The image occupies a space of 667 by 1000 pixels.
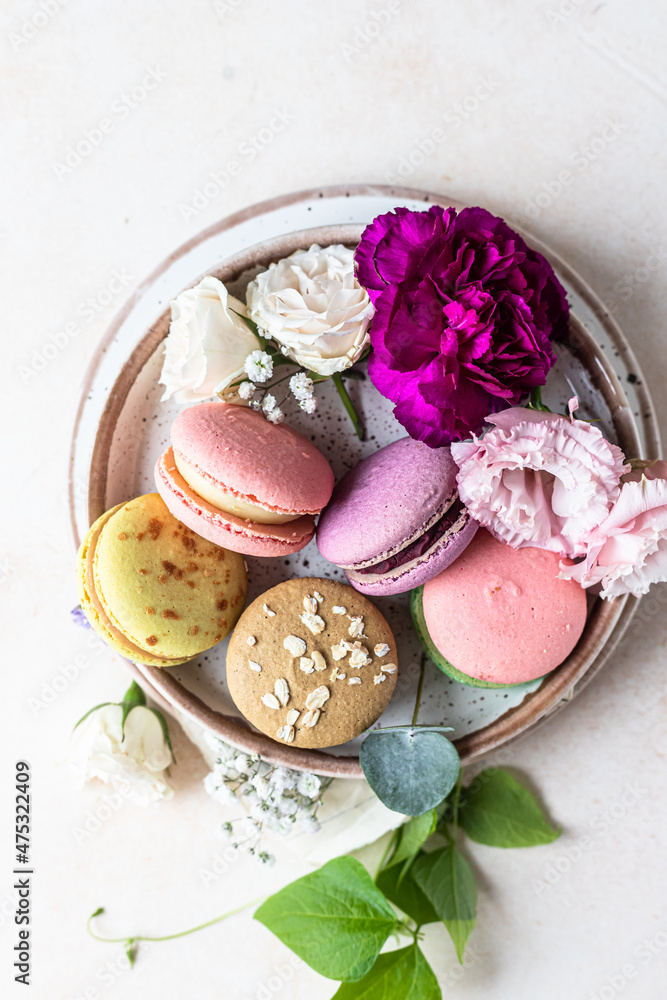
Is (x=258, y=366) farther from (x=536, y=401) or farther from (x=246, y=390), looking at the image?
(x=536, y=401)

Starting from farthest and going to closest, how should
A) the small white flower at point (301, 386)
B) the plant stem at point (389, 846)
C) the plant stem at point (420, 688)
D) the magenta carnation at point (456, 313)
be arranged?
the plant stem at point (389, 846)
the plant stem at point (420, 688)
the small white flower at point (301, 386)
the magenta carnation at point (456, 313)

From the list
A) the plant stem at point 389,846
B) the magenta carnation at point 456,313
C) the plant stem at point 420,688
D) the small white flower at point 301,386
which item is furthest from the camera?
the plant stem at point 389,846

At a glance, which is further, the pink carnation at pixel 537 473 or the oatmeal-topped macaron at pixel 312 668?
the oatmeal-topped macaron at pixel 312 668
